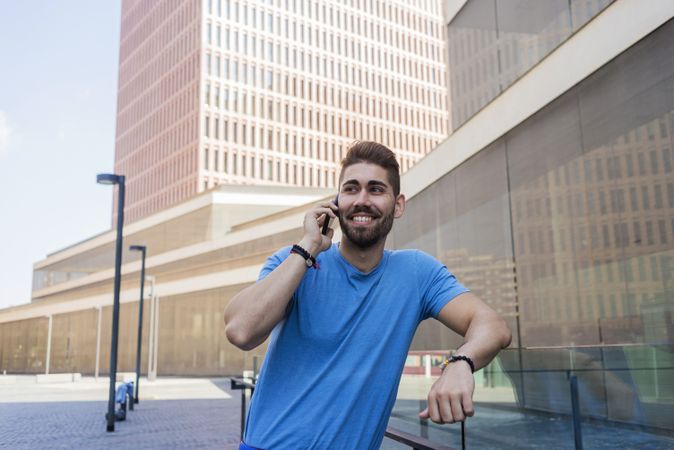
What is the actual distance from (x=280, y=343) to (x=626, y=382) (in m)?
7.38

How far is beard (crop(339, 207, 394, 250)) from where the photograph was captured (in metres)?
1.96

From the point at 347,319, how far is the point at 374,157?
0.50 meters

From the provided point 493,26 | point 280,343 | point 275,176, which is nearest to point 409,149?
point 275,176

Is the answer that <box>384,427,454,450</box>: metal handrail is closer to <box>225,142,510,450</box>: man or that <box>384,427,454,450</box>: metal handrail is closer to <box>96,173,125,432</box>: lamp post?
<box>225,142,510,450</box>: man

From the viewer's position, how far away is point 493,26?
48.5 ft

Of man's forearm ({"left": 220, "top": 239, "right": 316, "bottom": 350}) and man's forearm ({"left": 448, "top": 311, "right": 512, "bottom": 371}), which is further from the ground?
man's forearm ({"left": 220, "top": 239, "right": 316, "bottom": 350})

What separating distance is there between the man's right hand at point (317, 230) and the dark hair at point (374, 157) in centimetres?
13

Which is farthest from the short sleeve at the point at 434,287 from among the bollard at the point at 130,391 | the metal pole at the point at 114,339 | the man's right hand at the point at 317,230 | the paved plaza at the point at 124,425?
the bollard at the point at 130,391

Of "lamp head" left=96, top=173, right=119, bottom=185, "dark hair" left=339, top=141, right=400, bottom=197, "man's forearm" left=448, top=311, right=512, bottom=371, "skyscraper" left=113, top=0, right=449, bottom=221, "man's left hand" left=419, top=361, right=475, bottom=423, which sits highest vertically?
"skyscraper" left=113, top=0, right=449, bottom=221

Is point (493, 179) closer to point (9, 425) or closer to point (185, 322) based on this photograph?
point (9, 425)

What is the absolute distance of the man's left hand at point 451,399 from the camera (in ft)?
4.82

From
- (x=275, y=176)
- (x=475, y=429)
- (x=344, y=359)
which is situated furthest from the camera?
(x=275, y=176)

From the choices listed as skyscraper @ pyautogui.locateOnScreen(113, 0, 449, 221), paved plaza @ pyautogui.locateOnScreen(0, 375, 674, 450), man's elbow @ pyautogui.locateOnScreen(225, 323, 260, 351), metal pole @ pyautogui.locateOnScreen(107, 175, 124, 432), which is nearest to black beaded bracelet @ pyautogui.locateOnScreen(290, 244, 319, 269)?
man's elbow @ pyautogui.locateOnScreen(225, 323, 260, 351)

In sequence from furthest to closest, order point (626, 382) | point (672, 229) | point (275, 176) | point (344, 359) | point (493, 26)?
point (275, 176) < point (493, 26) < point (672, 229) < point (626, 382) < point (344, 359)
